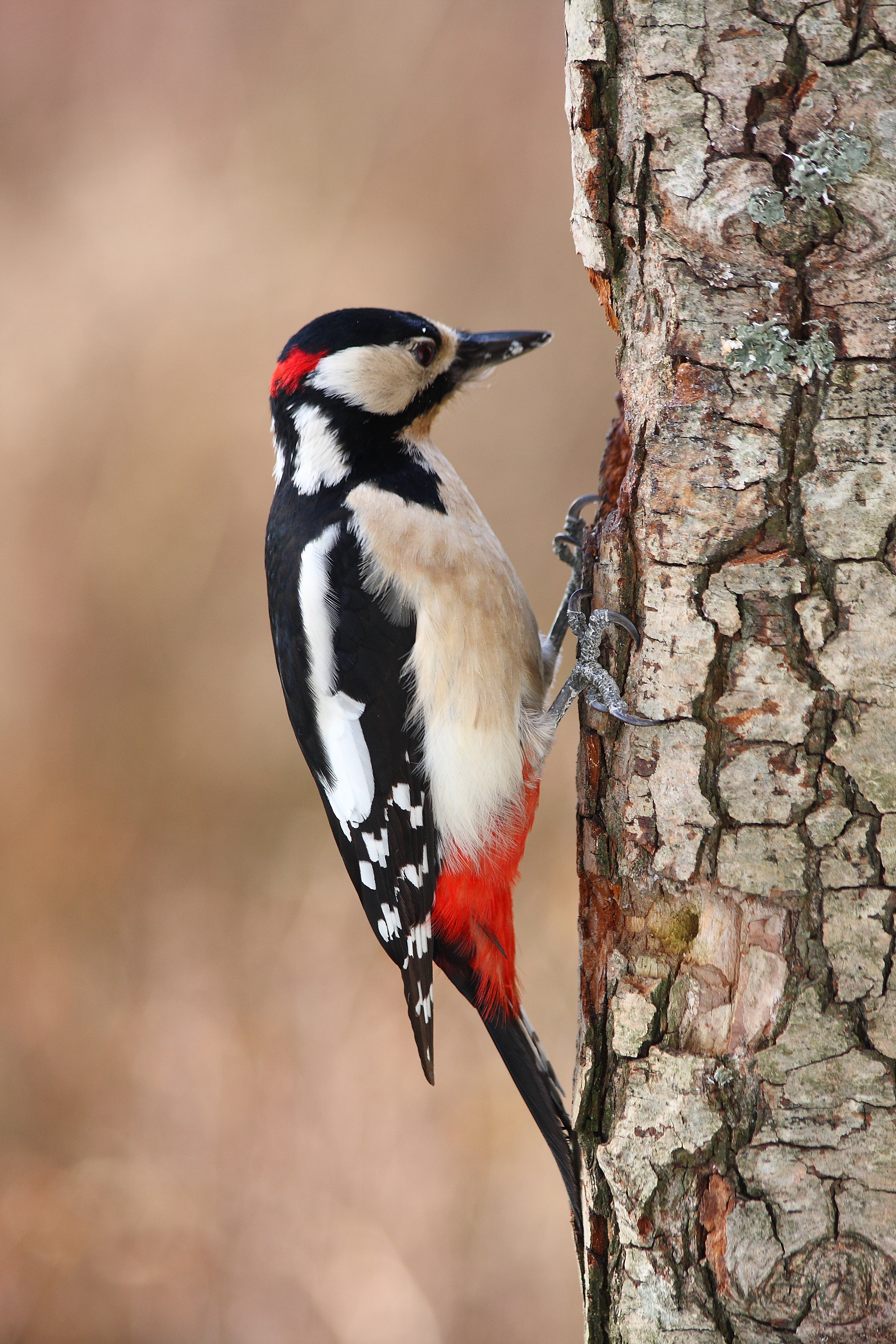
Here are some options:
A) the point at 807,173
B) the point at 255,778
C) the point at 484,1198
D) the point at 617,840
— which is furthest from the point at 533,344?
the point at 484,1198

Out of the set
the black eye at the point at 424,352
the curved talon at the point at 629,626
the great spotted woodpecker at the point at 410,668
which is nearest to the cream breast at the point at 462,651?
the great spotted woodpecker at the point at 410,668

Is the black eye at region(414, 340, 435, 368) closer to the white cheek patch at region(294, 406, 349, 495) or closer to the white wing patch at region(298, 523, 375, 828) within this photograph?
the white cheek patch at region(294, 406, 349, 495)

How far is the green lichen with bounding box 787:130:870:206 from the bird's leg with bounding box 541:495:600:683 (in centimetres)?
71

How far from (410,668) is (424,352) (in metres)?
0.70

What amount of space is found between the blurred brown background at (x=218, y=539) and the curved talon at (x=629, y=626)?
1.88 metres

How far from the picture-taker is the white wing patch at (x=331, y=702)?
191 cm

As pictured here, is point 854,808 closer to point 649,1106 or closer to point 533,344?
point 649,1106

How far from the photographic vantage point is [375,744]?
1.93 metres

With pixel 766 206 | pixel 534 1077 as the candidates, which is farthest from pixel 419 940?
pixel 766 206

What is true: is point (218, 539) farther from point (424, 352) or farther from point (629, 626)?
point (629, 626)

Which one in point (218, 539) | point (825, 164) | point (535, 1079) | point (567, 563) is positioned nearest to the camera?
point (825, 164)

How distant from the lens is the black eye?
209cm

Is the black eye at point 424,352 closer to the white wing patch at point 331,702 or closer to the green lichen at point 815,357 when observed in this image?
the white wing patch at point 331,702

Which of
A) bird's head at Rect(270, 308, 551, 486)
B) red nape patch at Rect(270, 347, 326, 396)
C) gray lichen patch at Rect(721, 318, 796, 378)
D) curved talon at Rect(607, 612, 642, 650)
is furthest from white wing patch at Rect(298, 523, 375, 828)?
gray lichen patch at Rect(721, 318, 796, 378)
